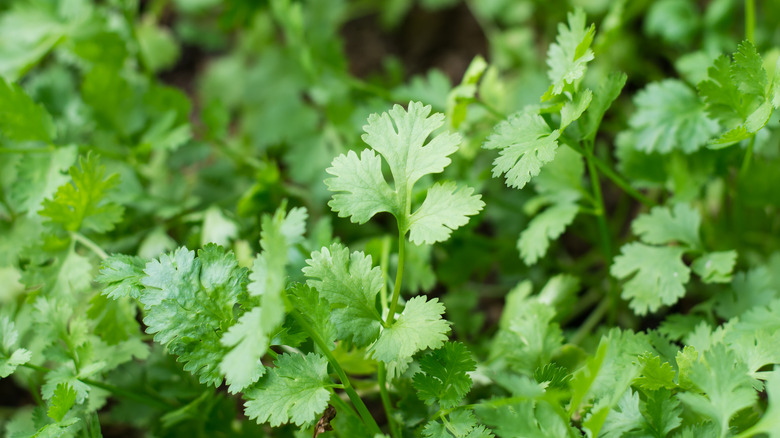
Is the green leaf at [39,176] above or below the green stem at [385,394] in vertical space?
above

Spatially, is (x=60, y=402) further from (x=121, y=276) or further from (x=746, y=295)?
(x=746, y=295)

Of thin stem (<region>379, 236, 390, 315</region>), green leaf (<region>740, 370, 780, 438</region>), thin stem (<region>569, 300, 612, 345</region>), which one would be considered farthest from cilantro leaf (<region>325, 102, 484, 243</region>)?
thin stem (<region>569, 300, 612, 345</region>)

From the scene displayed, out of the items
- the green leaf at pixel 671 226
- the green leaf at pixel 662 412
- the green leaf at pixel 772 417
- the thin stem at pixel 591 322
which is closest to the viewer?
the green leaf at pixel 772 417

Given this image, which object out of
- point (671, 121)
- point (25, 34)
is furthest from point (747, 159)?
point (25, 34)

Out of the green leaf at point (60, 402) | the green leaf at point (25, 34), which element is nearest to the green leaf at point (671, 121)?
the green leaf at point (60, 402)

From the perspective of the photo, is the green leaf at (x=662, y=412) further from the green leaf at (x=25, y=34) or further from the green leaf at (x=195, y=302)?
the green leaf at (x=25, y=34)

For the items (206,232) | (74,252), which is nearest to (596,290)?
(206,232)
